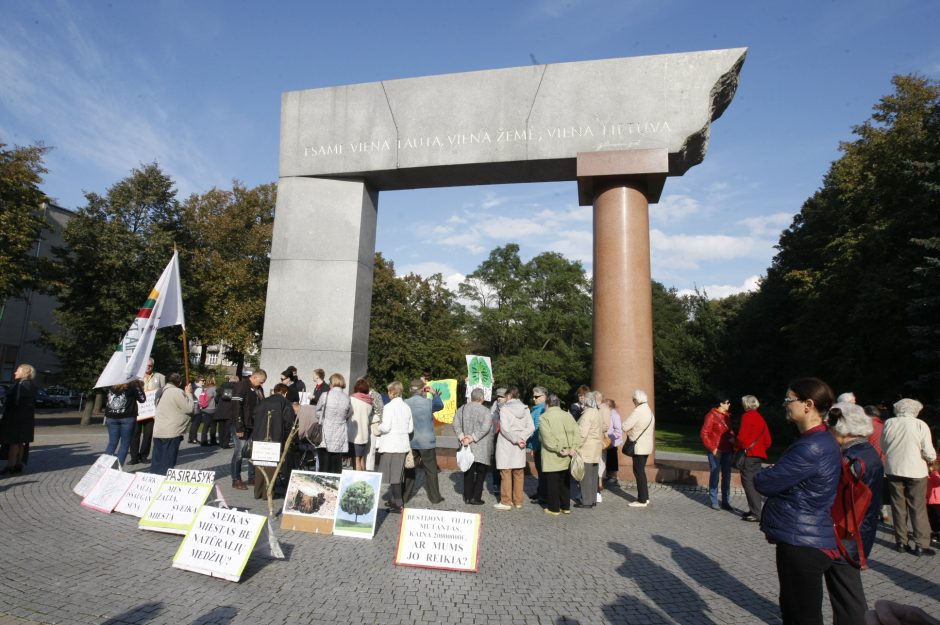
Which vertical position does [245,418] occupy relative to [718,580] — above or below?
above

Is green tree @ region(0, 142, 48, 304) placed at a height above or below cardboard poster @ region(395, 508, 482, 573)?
above

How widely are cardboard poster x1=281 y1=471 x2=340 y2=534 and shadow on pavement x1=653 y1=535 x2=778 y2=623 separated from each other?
409cm

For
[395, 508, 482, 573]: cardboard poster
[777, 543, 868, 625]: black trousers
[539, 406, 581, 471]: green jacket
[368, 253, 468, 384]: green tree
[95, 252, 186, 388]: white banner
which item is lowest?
[395, 508, 482, 573]: cardboard poster

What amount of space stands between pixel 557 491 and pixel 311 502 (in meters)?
3.70

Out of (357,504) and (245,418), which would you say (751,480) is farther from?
(245,418)

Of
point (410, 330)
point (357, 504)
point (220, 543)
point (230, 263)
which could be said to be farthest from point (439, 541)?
point (410, 330)

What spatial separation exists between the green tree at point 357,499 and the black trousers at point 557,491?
2957mm

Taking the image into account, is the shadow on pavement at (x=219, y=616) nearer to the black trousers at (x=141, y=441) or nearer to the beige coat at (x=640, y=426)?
the beige coat at (x=640, y=426)

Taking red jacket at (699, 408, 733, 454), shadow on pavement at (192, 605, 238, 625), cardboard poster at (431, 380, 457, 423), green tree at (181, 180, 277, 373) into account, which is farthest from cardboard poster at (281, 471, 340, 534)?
green tree at (181, 180, 277, 373)

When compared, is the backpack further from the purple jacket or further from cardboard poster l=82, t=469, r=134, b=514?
cardboard poster l=82, t=469, r=134, b=514

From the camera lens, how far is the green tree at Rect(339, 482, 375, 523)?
6.71 m

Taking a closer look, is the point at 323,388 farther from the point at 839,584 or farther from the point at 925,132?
the point at 925,132

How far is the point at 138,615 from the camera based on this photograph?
4.30 metres

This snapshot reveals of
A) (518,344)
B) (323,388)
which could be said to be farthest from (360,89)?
(518,344)
